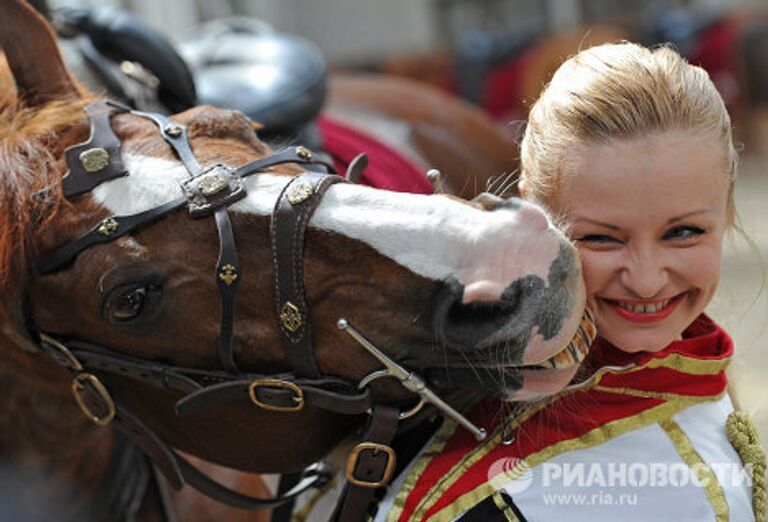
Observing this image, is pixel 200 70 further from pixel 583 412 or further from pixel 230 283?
pixel 583 412

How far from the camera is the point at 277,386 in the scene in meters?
1.52

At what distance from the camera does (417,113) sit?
3.64m

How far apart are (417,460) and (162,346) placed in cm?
39

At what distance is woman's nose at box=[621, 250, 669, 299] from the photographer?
1.38 m

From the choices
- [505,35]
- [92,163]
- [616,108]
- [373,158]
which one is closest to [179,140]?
[92,163]

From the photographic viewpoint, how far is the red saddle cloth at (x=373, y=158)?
2506 mm

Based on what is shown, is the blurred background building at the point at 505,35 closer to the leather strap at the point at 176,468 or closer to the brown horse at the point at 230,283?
the leather strap at the point at 176,468

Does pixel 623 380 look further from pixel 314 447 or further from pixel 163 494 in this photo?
pixel 163 494

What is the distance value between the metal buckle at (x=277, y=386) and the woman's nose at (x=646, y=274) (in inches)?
17.7

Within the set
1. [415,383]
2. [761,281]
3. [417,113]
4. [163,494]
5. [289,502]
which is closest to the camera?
[415,383]

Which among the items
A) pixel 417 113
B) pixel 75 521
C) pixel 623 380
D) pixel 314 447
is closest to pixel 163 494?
pixel 75 521

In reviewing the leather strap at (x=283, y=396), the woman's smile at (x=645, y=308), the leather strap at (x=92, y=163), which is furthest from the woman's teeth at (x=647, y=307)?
the leather strap at (x=92, y=163)

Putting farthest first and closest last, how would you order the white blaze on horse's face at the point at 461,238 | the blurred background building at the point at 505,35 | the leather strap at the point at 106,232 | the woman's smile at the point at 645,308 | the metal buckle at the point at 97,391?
the blurred background building at the point at 505,35 → the metal buckle at the point at 97,391 → the leather strap at the point at 106,232 → the woman's smile at the point at 645,308 → the white blaze on horse's face at the point at 461,238

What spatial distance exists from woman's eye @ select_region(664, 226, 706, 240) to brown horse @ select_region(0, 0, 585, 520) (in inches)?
5.8
